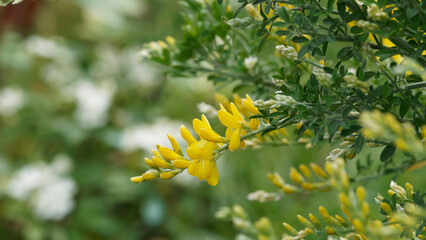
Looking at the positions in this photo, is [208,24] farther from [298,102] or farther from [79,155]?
[79,155]

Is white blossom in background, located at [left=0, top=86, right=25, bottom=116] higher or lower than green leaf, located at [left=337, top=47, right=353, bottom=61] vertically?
lower

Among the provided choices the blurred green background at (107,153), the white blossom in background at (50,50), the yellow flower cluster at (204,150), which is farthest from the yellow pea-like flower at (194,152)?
the white blossom in background at (50,50)

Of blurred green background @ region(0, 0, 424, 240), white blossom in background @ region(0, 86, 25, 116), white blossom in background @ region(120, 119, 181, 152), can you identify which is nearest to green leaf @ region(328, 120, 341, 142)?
blurred green background @ region(0, 0, 424, 240)

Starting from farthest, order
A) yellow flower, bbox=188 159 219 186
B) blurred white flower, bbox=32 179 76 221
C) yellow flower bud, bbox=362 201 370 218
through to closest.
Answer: blurred white flower, bbox=32 179 76 221, yellow flower, bbox=188 159 219 186, yellow flower bud, bbox=362 201 370 218

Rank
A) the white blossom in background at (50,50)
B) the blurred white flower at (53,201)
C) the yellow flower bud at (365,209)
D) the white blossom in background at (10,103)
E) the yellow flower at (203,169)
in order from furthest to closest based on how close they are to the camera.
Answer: the white blossom in background at (50,50), the white blossom in background at (10,103), the blurred white flower at (53,201), the yellow flower at (203,169), the yellow flower bud at (365,209)

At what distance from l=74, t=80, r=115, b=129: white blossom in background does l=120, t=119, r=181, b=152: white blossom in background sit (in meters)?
0.13

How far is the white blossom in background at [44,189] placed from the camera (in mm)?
1769

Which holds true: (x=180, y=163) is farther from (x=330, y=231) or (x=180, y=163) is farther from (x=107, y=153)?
(x=107, y=153)

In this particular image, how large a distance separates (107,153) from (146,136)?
323 mm

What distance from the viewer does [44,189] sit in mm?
1802

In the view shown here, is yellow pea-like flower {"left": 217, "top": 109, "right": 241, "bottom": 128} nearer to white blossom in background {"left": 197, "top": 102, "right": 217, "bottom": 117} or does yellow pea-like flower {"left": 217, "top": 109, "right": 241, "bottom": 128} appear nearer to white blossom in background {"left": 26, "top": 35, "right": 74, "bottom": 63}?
white blossom in background {"left": 197, "top": 102, "right": 217, "bottom": 117}

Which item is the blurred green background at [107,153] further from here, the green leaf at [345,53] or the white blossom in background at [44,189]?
the green leaf at [345,53]

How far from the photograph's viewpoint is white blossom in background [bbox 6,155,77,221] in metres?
1.77

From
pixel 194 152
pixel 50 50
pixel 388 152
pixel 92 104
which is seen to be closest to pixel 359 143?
pixel 388 152
